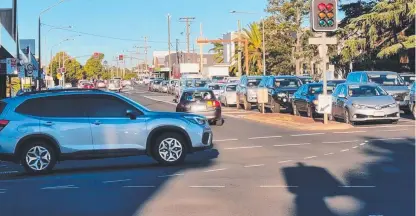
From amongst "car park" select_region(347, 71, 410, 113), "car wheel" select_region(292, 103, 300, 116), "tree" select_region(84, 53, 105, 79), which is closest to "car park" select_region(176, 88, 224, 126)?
"car wheel" select_region(292, 103, 300, 116)

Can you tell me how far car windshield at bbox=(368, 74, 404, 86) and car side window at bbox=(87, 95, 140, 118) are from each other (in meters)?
16.8

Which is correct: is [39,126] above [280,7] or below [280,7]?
below

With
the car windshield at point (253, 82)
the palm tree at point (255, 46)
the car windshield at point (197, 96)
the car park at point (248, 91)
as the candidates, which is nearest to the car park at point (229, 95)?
the car park at point (248, 91)

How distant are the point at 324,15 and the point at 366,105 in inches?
137

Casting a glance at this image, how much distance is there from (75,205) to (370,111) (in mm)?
14099

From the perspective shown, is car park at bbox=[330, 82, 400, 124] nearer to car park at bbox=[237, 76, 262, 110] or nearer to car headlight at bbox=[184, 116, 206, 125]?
car headlight at bbox=[184, 116, 206, 125]

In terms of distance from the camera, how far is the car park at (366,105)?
2083 centimetres

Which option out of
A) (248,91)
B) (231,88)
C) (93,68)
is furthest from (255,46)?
(93,68)

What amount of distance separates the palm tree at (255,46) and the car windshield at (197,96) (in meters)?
49.6

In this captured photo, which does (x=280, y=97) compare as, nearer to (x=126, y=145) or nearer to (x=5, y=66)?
(x=5, y=66)

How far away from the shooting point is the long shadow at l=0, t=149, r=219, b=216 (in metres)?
8.55

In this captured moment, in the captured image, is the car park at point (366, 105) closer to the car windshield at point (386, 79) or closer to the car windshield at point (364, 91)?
the car windshield at point (364, 91)

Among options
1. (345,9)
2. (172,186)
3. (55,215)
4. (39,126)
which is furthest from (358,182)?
(345,9)

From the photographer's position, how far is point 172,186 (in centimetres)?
1030
